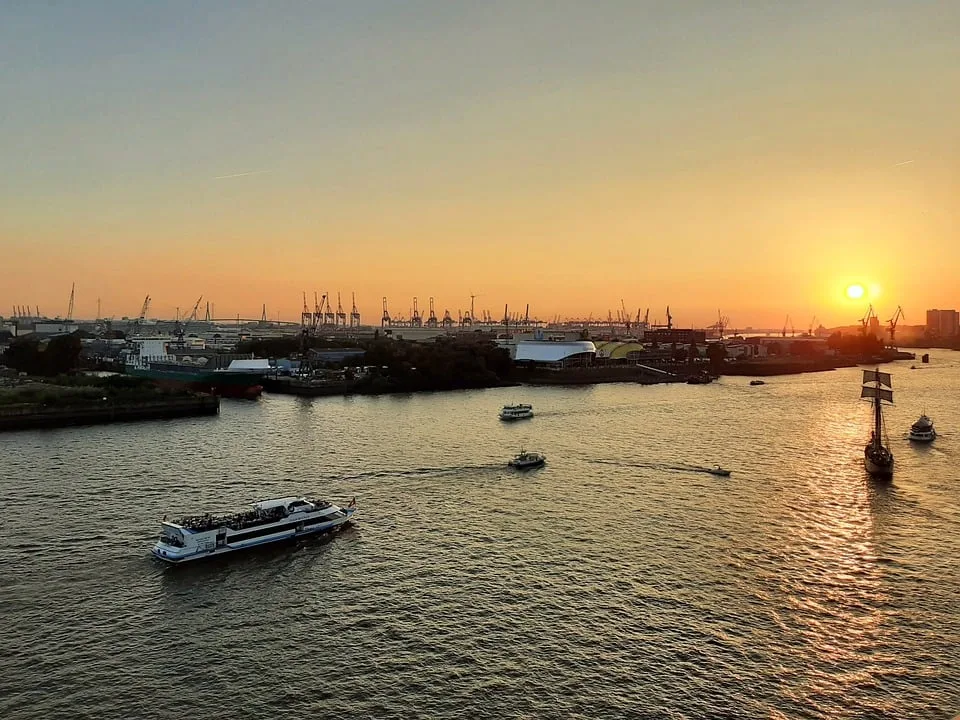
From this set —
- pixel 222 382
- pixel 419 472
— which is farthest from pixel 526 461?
pixel 222 382

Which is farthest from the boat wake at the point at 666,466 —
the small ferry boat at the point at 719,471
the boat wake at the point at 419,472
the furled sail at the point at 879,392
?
the furled sail at the point at 879,392

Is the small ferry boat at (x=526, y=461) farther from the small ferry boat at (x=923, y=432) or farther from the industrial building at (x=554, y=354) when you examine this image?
the industrial building at (x=554, y=354)

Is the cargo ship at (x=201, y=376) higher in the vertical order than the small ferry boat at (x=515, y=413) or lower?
higher

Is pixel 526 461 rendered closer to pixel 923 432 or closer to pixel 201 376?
pixel 923 432

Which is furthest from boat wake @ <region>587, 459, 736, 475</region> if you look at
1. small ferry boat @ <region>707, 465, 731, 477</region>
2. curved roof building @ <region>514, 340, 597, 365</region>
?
curved roof building @ <region>514, 340, 597, 365</region>

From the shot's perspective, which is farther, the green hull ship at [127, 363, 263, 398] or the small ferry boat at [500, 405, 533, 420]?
the green hull ship at [127, 363, 263, 398]

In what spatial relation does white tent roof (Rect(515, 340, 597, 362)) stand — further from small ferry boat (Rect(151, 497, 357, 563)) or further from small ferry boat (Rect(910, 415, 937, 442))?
small ferry boat (Rect(151, 497, 357, 563))

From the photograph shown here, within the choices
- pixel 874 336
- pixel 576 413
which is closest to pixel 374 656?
pixel 576 413
